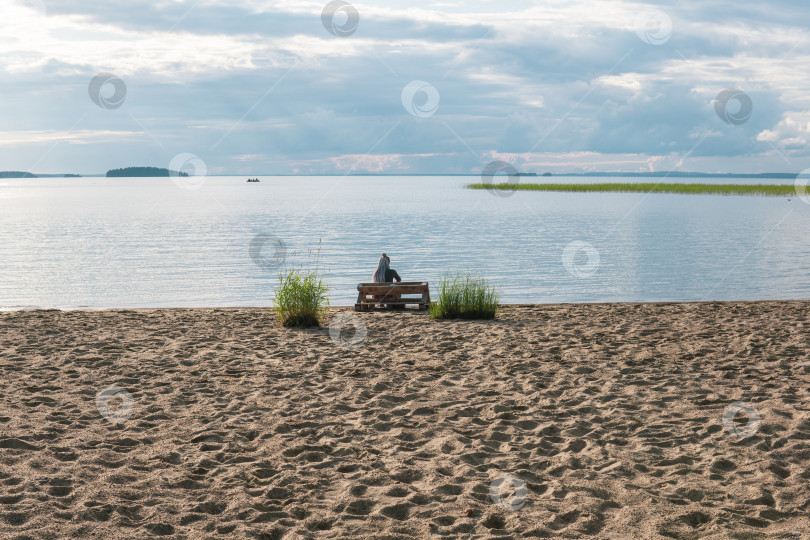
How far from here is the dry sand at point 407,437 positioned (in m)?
4.69

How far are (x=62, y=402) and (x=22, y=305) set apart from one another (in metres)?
13.1

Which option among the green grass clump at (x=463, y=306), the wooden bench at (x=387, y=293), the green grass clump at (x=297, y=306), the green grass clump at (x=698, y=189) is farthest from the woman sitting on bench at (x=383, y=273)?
the green grass clump at (x=698, y=189)

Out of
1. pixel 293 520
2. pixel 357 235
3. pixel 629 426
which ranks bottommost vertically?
pixel 293 520

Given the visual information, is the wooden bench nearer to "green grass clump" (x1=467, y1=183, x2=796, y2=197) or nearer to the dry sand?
the dry sand

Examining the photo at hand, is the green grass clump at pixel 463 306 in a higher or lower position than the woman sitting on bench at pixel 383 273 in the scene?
lower

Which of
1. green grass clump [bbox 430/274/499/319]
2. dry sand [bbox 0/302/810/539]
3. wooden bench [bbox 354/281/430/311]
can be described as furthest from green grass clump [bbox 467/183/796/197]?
dry sand [bbox 0/302/810/539]

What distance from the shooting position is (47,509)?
15.4 feet

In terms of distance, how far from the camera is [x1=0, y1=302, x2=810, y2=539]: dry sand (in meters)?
4.69

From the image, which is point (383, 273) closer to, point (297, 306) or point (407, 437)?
point (297, 306)

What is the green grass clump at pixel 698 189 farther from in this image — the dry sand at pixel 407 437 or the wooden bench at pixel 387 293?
the dry sand at pixel 407 437

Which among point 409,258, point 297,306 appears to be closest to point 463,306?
point 297,306

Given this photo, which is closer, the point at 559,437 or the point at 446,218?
the point at 559,437

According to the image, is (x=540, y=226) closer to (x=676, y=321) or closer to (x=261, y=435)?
(x=676, y=321)

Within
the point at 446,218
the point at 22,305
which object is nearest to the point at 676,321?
the point at 22,305
